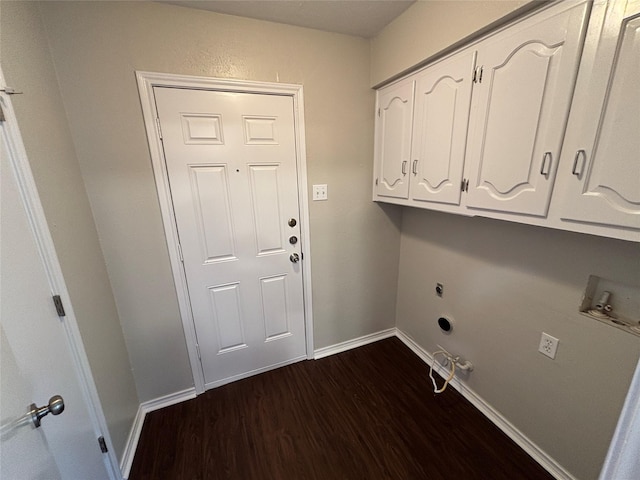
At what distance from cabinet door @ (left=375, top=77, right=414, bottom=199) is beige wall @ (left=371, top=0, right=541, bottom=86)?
12 cm

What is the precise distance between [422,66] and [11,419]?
7.01ft

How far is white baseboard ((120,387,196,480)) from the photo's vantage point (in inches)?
52.4

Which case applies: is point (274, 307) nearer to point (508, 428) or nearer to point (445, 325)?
point (445, 325)

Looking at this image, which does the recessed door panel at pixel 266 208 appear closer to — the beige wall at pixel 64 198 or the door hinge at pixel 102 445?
the beige wall at pixel 64 198

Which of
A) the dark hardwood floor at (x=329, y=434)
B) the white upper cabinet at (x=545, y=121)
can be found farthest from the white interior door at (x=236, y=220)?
the white upper cabinet at (x=545, y=121)

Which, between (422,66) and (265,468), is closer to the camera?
(265,468)

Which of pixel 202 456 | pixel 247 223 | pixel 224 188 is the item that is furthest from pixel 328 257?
pixel 202 456

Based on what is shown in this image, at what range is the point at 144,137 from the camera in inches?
54.2

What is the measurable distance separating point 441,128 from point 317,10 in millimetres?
960

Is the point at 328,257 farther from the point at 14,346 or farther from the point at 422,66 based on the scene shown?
the point at 14,346

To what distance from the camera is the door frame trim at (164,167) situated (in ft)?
4.45

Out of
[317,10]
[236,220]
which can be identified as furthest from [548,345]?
[317,10]

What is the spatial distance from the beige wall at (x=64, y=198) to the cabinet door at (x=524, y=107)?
182 cm

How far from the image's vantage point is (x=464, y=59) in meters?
1.21
